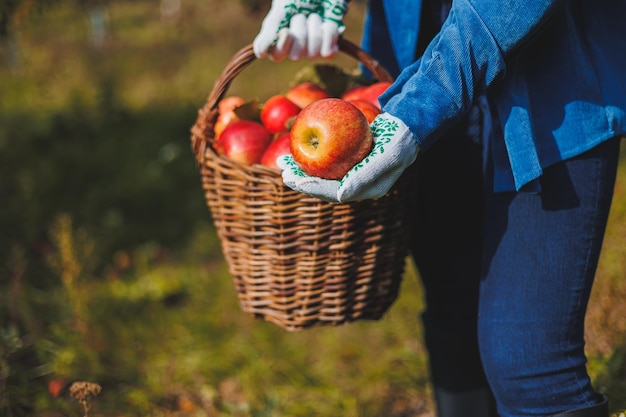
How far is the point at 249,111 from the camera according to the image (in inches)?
64.6

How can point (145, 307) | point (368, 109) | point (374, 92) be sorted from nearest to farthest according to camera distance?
point (368, 109) < point (374, 92) < point (145, 307)

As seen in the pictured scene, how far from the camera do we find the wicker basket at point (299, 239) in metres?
1.38

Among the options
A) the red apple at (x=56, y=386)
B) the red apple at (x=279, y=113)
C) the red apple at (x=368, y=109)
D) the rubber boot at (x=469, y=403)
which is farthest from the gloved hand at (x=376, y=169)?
the red apple at (x=56, y=386)

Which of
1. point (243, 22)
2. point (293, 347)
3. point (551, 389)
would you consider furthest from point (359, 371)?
point (243, 22)

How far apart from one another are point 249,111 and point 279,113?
11 centimetres

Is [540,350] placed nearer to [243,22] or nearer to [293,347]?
[293,347]

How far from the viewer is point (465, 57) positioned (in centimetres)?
110

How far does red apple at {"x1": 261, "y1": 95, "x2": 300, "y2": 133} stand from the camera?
1.55 metres

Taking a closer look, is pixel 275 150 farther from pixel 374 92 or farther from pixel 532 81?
pixel 532 81

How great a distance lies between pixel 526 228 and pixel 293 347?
5.25 ft

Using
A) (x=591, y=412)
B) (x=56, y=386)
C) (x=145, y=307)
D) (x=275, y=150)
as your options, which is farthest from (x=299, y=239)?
(x=145, y=307)

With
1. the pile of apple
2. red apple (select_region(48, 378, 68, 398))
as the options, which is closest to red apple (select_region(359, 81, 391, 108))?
the pile of apple

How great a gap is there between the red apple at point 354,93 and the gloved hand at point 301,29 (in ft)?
0.37

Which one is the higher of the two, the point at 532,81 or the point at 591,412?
the point at 532,81
